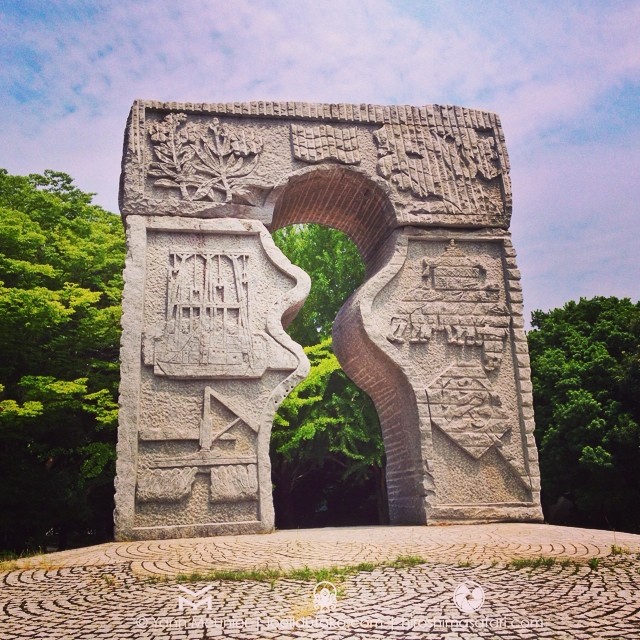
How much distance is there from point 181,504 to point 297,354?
77.3 inches

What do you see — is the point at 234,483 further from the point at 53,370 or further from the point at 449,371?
the point at 53,370

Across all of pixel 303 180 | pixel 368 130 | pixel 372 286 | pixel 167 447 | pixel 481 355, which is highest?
pixel 368 130

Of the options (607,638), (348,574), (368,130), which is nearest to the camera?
(607,638)

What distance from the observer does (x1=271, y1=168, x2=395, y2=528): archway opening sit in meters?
12.5

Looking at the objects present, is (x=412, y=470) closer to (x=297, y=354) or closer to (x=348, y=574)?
(x=297, y=354)

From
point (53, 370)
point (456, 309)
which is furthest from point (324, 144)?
point (53, 370)

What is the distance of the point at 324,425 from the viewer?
12.5 m

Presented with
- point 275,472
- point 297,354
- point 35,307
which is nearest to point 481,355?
point 297,354

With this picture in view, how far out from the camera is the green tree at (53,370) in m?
9.80

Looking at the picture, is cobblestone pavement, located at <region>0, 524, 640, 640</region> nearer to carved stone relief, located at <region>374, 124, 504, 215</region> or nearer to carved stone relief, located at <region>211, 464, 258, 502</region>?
carved stone relief, located at <region>211, 464, 258, 502</region>

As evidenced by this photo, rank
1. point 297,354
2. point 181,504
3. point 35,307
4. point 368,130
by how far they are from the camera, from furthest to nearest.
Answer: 1. point 35,307
2. point 368,130
3. point 297,354
4. point 181,504

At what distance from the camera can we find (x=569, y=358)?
1451cm

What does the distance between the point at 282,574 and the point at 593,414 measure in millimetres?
10974

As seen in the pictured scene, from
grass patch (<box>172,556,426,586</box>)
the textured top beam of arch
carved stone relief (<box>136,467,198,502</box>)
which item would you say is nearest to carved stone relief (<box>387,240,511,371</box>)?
the textured top beam of arch
